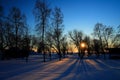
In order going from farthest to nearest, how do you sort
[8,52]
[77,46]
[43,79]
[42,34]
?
[77,46], [8,52], [42,34], [43,79]

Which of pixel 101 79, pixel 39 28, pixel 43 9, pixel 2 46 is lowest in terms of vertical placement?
pixel 101 79

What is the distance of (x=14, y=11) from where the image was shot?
4200 cm

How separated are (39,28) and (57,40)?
8.24m

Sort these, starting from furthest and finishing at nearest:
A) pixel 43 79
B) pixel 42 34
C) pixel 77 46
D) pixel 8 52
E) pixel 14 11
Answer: pixel 77 46 < pixel 8 52 < pixel 14 11 < pixel 42 34 < pixel 43 79

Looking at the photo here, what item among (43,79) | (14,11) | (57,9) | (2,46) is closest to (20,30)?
(14,11)

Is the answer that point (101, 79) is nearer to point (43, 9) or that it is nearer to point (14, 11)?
point (43, 9)

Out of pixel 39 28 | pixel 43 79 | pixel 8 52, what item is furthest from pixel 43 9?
pixel 43 79

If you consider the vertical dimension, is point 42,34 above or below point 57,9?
below

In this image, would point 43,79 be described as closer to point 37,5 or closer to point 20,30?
point 37,5

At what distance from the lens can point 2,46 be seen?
122 feet

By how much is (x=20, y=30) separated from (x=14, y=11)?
4.72m

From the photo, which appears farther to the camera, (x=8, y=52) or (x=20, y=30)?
(x=8, y=52)

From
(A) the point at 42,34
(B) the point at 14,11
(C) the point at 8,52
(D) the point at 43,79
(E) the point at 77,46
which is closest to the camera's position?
(D) the point at 43,79

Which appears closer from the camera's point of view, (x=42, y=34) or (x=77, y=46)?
(x=42, y=34)
